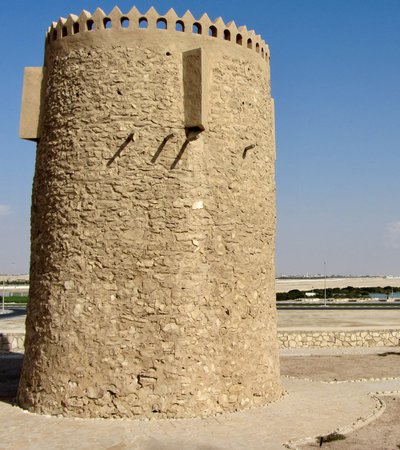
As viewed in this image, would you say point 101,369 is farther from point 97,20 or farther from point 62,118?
point 97,20

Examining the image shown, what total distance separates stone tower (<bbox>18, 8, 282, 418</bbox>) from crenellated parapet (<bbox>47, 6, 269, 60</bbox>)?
0.07 feet

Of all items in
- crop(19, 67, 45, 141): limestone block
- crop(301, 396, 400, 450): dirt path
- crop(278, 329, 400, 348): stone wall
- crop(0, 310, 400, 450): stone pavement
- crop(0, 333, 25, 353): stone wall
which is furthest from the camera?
crop(278, 329, 400, 348): stone wall

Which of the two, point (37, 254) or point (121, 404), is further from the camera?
point (37, 254)

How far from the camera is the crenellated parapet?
9.22 m

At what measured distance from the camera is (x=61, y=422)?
8.26 meters

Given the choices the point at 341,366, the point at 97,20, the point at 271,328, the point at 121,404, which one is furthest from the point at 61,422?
the point at 341,366

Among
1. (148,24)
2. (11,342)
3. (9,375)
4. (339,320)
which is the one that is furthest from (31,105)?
(339,320)

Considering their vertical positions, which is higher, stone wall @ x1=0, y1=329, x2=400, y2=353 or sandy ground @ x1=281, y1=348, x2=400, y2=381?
stone wall @ x1=0, y1=329, x2=400, y2=353

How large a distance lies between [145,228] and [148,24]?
315 cm

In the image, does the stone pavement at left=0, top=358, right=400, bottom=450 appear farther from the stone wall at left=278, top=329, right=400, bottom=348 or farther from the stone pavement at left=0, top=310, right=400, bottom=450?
the stone wall at left=278, top=329, right=400, bottom=348

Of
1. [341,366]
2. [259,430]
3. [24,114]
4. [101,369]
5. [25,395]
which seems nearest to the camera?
[259,430]

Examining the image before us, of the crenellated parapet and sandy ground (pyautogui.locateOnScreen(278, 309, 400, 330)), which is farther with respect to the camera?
sandy ground (pyautogui.locateOnScreen(278, 309, 400, 330))

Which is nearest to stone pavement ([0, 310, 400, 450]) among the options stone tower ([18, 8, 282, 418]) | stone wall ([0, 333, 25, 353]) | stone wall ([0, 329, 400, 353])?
stone tower ([18, 8, 282, 418])

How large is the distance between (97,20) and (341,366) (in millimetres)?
10159
